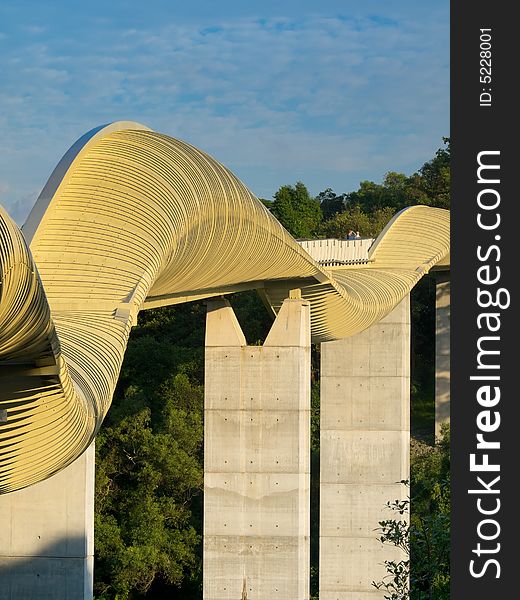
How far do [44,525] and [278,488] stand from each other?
7.31m

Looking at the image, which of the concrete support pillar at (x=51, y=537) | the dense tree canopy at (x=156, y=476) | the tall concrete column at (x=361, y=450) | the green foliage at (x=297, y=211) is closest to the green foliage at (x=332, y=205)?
the green foliage at (x=297, y=211)

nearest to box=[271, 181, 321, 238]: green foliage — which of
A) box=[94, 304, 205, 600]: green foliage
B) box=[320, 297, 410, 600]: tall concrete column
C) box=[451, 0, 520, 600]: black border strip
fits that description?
Answer: box=[94, 304, 205, 600]: green foliage

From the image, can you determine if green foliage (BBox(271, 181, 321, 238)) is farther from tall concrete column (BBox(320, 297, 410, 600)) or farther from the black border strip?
the black border strip

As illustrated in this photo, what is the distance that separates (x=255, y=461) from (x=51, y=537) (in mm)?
7002

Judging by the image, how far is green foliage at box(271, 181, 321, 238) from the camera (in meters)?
65.4

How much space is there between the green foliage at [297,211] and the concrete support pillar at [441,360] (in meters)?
17.4

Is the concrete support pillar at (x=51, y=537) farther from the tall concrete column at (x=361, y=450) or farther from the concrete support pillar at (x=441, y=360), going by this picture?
the concrete support pillar at (x=441, y=360)

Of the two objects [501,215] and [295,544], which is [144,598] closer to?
[295,544]

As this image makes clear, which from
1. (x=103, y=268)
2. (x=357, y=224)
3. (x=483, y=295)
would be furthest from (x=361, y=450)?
(x=357, y=224)

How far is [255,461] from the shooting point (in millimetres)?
27938

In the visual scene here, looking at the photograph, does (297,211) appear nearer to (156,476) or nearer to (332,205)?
(332,205)

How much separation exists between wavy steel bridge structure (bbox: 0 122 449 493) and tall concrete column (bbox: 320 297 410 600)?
4.89m

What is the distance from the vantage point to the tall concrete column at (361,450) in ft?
108

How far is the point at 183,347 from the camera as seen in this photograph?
49.7 m
